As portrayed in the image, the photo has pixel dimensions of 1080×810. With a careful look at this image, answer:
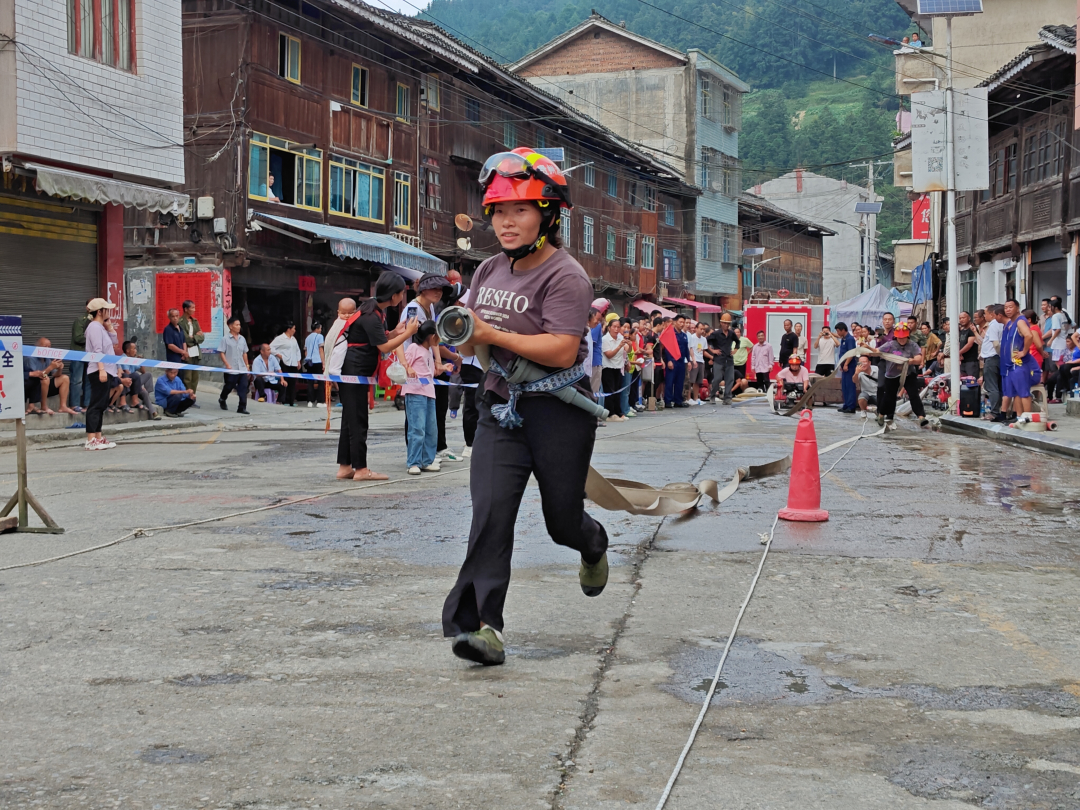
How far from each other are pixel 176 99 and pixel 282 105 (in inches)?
227

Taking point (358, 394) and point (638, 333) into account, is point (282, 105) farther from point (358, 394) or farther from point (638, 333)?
point (358, 394)

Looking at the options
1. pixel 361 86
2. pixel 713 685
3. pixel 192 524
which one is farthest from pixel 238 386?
pixel 713 685

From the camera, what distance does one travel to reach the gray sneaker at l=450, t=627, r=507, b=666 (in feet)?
14.2

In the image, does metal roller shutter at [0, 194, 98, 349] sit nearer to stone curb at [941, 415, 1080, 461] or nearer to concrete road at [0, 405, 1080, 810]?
concrete road at [0, 405, 1080, 810]

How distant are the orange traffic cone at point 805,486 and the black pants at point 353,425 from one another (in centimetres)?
362

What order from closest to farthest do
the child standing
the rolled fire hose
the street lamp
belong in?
the rolled fire hose, the child standing, the street lamp

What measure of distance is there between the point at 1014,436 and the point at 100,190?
13.2m

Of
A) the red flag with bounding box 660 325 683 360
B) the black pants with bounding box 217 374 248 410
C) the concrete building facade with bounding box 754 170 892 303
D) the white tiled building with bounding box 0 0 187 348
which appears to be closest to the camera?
the white tiled building with bounding box 0 0 187 348

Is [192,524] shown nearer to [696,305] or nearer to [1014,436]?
[1014,436]

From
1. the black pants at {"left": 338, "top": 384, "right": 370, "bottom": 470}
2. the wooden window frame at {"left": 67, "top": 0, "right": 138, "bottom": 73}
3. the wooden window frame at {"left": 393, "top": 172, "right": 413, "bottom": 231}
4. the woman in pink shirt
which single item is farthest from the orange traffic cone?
the wooden window frame at {"left": 393, "top": 172, "right": 413, "bottom": 231}

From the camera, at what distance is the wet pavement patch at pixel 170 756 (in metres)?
3.42

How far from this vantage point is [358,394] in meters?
10.1

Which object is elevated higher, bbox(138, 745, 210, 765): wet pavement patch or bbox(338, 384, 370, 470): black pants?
bbox(338, 384, 370, 470): black pants

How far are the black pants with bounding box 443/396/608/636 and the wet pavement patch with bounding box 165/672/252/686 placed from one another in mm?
732
